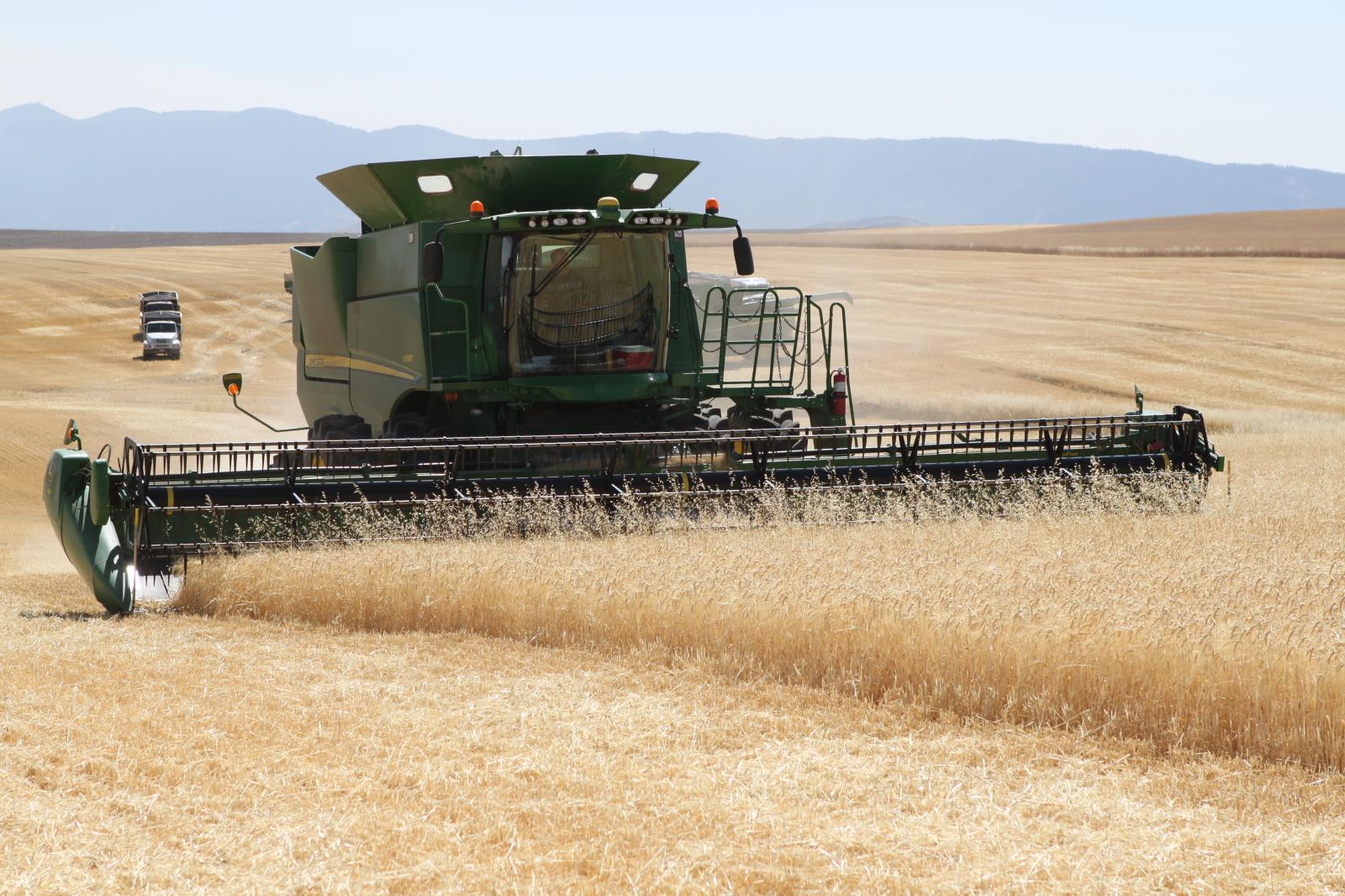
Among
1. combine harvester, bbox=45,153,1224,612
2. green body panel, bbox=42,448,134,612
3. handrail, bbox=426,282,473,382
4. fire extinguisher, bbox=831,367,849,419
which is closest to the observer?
green body panel, bbox=42,448,134,612

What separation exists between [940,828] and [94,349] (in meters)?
34.2

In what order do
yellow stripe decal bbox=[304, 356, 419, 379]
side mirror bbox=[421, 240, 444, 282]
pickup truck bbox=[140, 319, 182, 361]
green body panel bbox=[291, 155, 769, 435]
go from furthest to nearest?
pickup truck bbox=[140, 319, 182, 361]
yellow stripe decal bbox=[304, 356, 419, 379]
green body panel bbox=[291, 155, 769, 435]
side mirror bbox=[421, 240, 444, 282]

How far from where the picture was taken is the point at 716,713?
5.50 meters

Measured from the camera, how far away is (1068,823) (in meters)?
4.30

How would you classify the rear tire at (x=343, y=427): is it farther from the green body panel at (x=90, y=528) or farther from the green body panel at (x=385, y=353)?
the green body panel at (x=90, y=528)

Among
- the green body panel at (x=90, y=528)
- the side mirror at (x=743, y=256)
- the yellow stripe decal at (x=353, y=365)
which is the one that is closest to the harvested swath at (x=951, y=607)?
the green body panel at (x=90, y=528)

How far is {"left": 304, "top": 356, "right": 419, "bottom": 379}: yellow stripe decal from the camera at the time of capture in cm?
1002

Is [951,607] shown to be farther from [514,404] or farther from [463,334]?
[463,334]

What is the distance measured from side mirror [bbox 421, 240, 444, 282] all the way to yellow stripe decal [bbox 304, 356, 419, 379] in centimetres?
95

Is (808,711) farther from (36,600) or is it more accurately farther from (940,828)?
(36,600)

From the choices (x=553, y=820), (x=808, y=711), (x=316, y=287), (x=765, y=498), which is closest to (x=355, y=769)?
(x=553, y=820)

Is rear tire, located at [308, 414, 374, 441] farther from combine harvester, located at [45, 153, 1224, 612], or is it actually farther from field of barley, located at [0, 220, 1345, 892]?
field of barley, located at [0, 220, 1345, 892]

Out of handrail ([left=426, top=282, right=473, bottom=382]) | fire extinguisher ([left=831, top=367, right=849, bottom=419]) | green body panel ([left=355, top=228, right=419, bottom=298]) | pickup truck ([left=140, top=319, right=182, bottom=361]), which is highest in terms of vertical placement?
green body panel ([left=355, top=228, right=419, bottom=298])

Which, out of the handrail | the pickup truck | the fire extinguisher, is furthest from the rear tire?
the pickup truck
